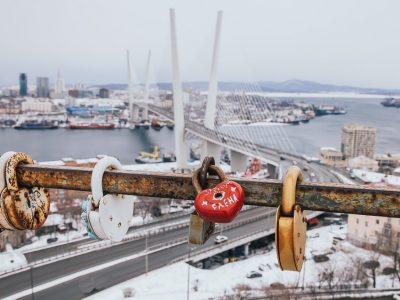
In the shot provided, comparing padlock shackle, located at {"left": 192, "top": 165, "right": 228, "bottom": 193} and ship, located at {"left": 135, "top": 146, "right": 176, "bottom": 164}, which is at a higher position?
padlock shackle, located at {"left": 192, "top": 165, "right": 228, "bottom": 193}

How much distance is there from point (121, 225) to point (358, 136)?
22215 mm

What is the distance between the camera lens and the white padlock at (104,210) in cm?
58

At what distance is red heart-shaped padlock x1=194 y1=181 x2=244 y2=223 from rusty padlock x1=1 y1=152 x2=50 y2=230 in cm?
28

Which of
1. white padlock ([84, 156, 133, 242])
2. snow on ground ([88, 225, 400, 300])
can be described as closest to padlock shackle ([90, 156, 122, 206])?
white padlock ([84, 156, 133, 242])

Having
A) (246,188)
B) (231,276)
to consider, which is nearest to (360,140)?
(231,276)

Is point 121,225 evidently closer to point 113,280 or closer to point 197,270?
point 113,280

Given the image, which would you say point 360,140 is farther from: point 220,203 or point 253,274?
point 220,203

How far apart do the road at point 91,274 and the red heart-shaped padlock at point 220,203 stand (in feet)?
18.1

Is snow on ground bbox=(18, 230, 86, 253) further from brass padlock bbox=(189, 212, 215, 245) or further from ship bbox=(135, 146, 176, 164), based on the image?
ship bbox=(135, 146, 176, 164)

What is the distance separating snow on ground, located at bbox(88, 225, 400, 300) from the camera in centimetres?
577

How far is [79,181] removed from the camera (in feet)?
2.10

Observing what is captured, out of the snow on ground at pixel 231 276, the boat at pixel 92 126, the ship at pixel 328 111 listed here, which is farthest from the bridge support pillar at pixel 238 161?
the ship at pixel 328 111

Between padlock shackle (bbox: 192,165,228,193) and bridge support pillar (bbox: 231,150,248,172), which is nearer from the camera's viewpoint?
padlock shackle (bbox: 192,165,228,193)

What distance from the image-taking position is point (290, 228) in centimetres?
46
